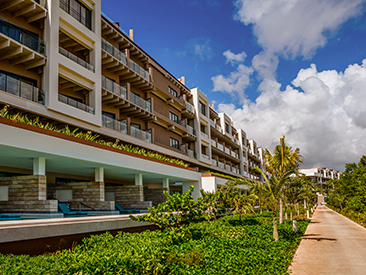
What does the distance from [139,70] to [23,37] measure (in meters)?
12.1

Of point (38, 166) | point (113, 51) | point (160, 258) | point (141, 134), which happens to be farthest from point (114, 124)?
point (160, 258)

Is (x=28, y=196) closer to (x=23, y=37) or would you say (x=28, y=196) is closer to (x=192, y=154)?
(x=23, y=37)

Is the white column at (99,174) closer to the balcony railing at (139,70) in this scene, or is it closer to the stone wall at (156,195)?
the stone wall at (156,195)

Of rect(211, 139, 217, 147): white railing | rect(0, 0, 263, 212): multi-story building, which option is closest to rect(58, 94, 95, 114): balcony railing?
rect(0, 0, 263, 212): multi-story building

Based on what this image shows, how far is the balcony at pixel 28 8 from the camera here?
1697 centimetres

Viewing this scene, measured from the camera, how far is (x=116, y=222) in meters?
12.6

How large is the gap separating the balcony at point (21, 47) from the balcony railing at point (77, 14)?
320cm

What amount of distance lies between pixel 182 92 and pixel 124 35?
13.3 meters

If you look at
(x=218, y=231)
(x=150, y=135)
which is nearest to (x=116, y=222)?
(x=218, y=231)

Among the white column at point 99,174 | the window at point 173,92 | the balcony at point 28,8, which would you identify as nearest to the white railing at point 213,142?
the window at point 173,92

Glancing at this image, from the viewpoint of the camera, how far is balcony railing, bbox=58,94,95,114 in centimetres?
1875

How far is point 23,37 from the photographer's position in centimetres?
1692

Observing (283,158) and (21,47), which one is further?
(283,158)

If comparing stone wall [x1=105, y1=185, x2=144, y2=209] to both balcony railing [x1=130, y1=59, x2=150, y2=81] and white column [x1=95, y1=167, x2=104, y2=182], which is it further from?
balcony railing [x1=130, y1=59, x2=150, y2=81]
